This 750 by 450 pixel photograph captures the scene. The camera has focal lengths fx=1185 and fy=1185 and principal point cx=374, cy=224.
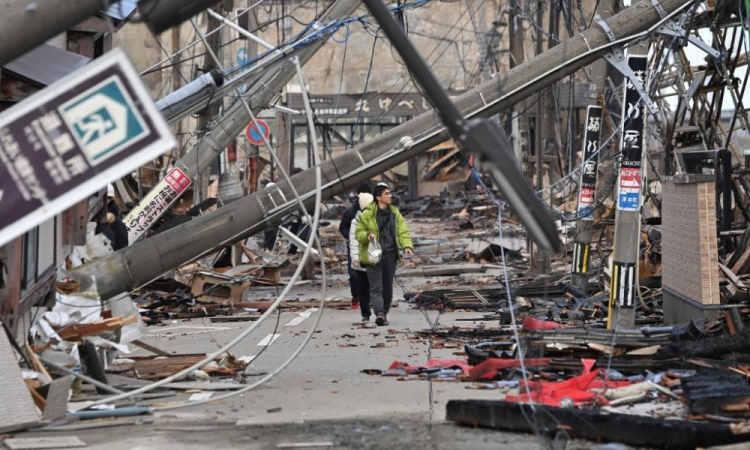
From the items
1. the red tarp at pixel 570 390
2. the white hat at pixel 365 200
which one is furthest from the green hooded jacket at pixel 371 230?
the red tarp at pixel 570 390

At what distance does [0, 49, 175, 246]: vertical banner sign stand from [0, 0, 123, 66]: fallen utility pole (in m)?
0.86

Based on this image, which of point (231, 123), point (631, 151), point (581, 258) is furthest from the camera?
point (581, 258)

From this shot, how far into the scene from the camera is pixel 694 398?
895 cm

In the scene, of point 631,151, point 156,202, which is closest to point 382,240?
point 631,151

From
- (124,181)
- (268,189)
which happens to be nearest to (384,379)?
Answer: (268,189)

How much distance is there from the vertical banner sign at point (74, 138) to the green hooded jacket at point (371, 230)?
9.76 m

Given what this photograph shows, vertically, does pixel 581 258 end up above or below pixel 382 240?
below

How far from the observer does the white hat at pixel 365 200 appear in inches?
699

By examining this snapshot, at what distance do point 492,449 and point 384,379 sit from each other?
3.63m

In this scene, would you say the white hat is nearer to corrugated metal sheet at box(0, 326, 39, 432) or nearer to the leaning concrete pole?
the leaning concrete pole

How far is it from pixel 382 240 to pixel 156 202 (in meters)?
4.91

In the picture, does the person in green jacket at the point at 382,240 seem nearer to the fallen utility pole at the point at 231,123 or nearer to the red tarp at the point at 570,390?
the fallen utility pole at the point at 231,123

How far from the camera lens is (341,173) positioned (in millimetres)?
13617

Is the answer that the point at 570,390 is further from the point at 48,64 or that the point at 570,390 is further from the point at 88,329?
the point at 48,64
